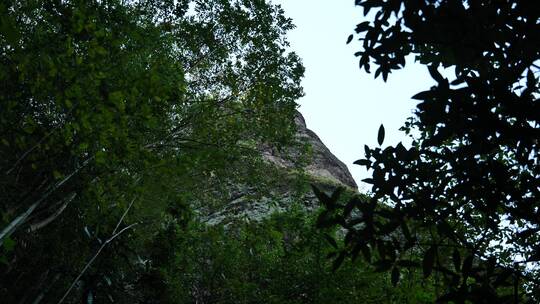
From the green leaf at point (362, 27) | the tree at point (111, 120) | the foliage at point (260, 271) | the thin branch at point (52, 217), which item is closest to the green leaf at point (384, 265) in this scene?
the green leaf at point (362, 27)

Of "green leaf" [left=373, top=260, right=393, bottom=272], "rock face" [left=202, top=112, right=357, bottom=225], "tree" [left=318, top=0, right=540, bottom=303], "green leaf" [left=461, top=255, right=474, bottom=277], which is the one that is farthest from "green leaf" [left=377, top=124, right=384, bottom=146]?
"rock face" [left=202, top=112, right=357, bottom=225]

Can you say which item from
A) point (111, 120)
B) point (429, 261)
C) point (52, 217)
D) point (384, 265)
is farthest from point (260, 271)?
point (429, 261)

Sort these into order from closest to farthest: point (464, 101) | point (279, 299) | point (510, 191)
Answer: point (464, 101) → point (510, 191) → point (279, 299)

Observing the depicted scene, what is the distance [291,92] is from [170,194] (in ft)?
13.7

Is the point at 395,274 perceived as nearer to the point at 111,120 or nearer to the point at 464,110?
the point at 464,110

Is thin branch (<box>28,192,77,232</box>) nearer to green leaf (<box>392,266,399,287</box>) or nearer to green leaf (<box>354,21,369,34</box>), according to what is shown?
green leaf (<box>392,266,399,287</box>)

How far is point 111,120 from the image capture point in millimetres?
5016

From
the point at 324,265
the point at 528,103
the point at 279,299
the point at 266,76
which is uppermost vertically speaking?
the point at 266,76

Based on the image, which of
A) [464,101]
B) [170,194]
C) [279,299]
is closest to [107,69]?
[170,194]

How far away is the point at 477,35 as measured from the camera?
232 cm

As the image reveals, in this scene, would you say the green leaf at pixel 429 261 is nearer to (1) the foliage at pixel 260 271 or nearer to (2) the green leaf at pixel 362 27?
(2) the green leaf at pixel 362 27

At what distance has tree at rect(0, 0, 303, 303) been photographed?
5059 mm

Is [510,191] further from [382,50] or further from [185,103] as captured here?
[185,103]

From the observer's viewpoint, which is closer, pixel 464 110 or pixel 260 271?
pixel 464 110
